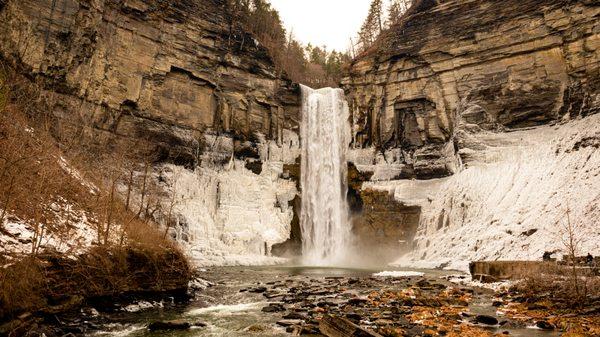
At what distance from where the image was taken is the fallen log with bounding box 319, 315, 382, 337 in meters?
6.43

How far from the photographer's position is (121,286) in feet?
33.3

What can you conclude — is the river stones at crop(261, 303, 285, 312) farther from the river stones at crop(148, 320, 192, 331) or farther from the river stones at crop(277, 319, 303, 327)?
the river stones at crop(148, 320, 192, 331)

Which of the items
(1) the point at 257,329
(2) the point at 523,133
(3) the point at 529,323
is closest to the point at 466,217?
(2) the point at 523,133

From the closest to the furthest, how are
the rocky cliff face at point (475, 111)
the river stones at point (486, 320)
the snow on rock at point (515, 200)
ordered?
the river stones at point (486, 320), the snow on rock at point (515, 200), the rocky cliff face at point (475, 111)

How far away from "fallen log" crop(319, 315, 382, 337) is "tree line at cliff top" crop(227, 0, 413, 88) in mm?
38707

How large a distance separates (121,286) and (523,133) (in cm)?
3310

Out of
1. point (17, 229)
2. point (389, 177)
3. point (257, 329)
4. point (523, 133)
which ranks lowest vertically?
point (257, 329)

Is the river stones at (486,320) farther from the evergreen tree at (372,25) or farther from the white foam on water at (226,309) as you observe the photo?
the evergreen tree at (372,25)

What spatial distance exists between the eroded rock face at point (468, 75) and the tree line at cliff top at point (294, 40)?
298 inches

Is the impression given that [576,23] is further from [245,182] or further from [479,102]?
[245,182]

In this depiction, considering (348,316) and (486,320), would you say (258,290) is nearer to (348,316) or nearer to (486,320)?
(348,316)

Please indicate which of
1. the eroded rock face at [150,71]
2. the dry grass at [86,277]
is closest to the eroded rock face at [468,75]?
the eroded rock face at [150,71]

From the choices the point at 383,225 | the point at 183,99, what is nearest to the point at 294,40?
the point at 183,99

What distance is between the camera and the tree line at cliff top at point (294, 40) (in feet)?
159
